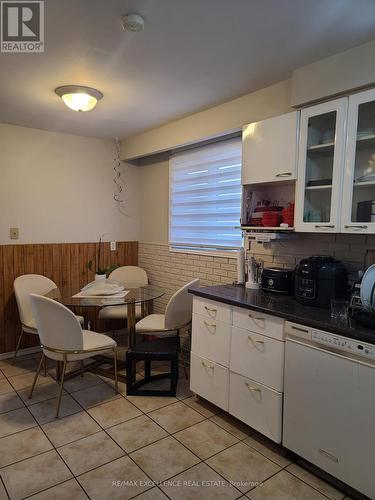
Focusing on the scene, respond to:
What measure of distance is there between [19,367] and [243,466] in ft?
7.64

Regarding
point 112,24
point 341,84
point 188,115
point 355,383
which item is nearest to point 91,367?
point 355,383

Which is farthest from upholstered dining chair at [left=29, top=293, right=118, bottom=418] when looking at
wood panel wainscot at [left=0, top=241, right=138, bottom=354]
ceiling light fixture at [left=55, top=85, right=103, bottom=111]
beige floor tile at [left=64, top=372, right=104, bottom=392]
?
ceiling light fixture at [left=55, top=85, right=103, bottom=111]

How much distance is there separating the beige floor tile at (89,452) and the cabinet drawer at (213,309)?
3.31 ft

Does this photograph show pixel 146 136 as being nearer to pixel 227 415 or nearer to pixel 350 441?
pixel 227 415

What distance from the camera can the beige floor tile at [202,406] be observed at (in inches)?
97.6

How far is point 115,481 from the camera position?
1.79 metres

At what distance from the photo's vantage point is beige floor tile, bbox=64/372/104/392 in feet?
9.30

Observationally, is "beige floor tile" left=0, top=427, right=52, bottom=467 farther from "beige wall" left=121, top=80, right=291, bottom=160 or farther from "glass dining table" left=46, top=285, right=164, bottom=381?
"beige wall" left=121, top=80, right=291, bottom=160

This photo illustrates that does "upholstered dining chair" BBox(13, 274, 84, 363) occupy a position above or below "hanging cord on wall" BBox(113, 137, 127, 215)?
below

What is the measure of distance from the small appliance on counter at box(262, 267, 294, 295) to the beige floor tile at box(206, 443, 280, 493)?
40.3 inches

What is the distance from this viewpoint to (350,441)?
5.42ft

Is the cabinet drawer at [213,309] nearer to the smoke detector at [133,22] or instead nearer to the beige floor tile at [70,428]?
the beige floor tile at [70,428]

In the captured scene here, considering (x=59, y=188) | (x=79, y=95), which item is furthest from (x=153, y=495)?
(x=59, y=188)

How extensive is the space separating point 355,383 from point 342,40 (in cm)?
179
